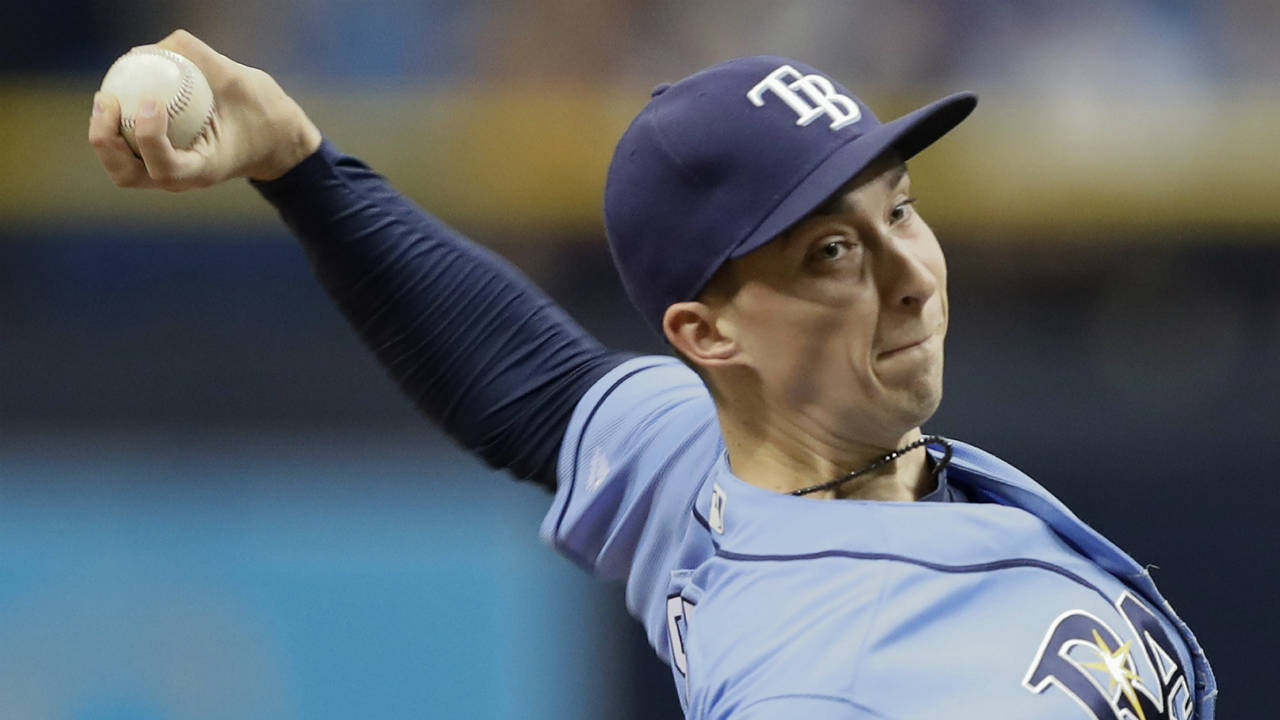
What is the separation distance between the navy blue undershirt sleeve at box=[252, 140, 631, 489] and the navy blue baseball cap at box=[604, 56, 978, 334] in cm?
41

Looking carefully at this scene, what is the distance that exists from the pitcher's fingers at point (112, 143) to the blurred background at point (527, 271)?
2618 millimetres

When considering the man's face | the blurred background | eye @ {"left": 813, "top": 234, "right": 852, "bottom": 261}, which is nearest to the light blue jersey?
the man's face

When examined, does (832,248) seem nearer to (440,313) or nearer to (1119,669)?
(1119,669)

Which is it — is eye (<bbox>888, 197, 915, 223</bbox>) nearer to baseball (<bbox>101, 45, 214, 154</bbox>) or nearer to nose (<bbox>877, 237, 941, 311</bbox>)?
nose (<bbox>877, 237, 941, 311</bbox>)

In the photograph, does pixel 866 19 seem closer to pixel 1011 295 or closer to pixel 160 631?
pixel 1011 295

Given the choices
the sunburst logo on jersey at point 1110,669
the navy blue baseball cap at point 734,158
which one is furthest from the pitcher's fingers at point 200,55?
the sunburst logo on jersey at point 1110,669

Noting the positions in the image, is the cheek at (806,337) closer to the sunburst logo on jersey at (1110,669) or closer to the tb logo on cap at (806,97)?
the tb logo on cap at (806,97)

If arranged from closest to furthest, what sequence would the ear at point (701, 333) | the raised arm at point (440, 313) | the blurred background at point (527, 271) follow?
1. the ear at point (701, 333)
2. the raised arm at point (440, 313)
3. the blurred background at point (527, 271)

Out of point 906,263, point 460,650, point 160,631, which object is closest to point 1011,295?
point 460,650

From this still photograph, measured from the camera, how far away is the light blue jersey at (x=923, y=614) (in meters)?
1.30

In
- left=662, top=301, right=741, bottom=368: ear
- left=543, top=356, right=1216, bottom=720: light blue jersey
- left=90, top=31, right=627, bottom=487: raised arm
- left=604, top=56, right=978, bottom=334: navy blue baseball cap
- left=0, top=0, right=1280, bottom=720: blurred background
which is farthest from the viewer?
left=0, top=0, right=1280, bottom=720: blurred background

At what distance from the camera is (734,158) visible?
1434 mm

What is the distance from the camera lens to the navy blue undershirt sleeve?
6.12 feet

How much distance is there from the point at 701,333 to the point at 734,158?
0.63 feet
